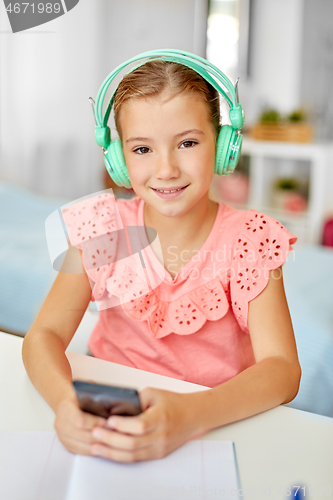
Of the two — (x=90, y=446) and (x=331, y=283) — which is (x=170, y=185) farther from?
(x=331, y=283)

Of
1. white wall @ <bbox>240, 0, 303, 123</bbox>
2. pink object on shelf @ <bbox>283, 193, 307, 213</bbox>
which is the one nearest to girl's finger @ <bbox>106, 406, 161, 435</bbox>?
pink object on shelf @ <bbox>283, 193, 307, 213</bbox>

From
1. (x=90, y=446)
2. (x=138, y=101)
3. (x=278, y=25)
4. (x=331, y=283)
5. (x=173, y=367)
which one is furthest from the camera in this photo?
(x=278, y=25)

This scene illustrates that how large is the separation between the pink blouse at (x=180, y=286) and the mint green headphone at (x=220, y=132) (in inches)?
3.9

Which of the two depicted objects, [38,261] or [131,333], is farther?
[38,261]

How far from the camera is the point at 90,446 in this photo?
357mm

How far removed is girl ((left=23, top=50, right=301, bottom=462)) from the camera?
1.24 ft

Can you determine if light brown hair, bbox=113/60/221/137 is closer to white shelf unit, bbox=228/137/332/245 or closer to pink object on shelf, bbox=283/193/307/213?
white shelf unit, bbox=228/137/332/245

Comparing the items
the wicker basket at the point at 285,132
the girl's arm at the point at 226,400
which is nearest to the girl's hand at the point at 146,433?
the girl's arm at the point at 226,400

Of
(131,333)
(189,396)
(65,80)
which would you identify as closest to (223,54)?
(65,80)

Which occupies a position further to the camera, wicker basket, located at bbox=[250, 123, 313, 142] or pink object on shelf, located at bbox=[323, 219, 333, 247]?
wicker basket, located at bbox=[250, 123, 313, 142]

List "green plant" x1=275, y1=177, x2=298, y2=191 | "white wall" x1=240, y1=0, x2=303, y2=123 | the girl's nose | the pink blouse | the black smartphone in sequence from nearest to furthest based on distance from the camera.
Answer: the black smartphone
the girl's nose
the pink blouse
"green plant" x1=275, y1=177, x2=298, y2=191
"white wall" x1=240, y1=0, x2=303, y2=123

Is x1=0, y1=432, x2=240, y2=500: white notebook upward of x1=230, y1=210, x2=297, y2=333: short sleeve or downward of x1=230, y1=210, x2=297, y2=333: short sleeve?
downward

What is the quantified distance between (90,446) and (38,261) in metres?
0.74

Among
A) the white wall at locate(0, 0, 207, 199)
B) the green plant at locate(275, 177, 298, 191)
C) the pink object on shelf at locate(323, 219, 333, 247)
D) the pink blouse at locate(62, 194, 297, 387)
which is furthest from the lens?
the green plant at locate(275, 177, 298, 191)
